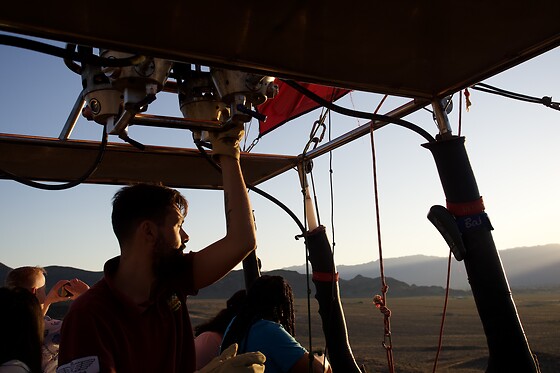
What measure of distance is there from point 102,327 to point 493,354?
163 centimetres

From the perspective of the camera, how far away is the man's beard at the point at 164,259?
198cm

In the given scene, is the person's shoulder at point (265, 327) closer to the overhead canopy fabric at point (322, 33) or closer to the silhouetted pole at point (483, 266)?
the silhouetted pole at point (483, 266)

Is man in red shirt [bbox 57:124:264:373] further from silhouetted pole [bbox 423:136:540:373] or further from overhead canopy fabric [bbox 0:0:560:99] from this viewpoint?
silhouetted pole [bbox 423:136:540:373]

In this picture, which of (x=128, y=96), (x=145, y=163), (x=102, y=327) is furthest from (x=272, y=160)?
(x=102, y=327)

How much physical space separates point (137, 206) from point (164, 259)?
0.22 m

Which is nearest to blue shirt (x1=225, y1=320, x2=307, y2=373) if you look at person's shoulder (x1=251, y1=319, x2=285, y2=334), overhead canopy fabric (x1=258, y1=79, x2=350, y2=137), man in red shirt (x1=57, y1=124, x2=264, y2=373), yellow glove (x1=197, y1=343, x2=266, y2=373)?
person's shoulder (x1=251, y1=319, x2=285, y2=334)

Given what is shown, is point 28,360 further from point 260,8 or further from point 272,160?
point 272,160

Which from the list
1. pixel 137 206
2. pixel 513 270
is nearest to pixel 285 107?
pixel 137 206

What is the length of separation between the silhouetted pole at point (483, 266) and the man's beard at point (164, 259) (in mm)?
1278

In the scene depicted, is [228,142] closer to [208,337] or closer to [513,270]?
[208,337]

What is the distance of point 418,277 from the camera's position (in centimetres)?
16012

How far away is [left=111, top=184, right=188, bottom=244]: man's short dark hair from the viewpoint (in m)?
2.00

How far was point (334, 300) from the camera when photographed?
11.3 feet

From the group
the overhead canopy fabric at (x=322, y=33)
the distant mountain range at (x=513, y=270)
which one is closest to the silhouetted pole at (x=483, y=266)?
the overhead canopy fabric at (x=322, y=33)
